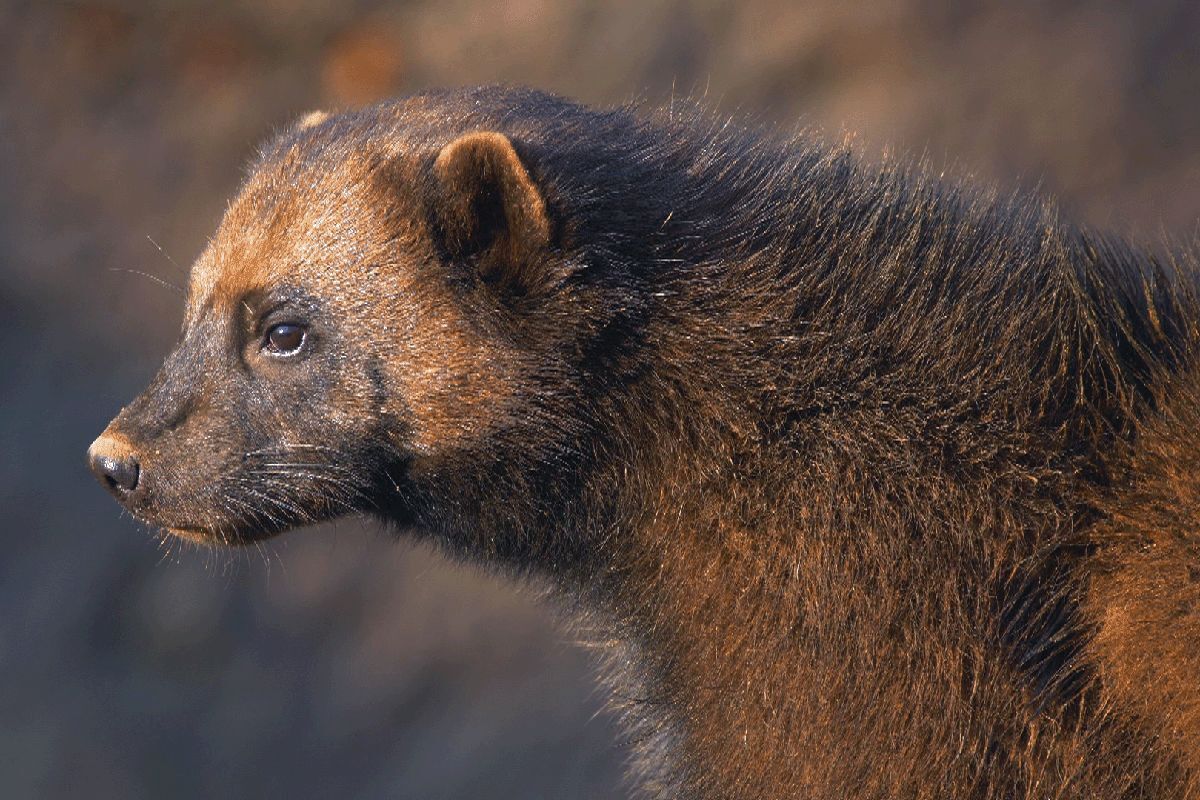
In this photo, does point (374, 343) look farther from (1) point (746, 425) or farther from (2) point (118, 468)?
(1) point (746, 425)

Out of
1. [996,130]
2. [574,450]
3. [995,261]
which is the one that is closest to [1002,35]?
[996,130]

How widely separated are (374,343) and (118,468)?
693mm

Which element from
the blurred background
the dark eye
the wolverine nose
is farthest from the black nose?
the blurred background

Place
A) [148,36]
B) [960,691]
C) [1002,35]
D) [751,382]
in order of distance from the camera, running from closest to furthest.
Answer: [960,691] < [751,382] < [1002,35] < [148,36]

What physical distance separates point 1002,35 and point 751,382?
436 centimetres

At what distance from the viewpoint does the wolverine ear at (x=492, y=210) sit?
3201 millimetres

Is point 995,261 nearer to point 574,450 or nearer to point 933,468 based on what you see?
point 933,468

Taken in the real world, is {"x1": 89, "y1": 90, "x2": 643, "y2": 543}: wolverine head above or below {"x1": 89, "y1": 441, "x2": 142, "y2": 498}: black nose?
above

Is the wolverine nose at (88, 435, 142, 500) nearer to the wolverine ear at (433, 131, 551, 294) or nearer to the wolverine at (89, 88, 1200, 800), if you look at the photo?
the wolverine at (89, 88, 1200, 800)

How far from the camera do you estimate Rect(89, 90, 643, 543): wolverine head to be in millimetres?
3262

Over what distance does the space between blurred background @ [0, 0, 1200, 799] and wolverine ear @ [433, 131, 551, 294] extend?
3.96m

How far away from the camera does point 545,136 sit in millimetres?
3395

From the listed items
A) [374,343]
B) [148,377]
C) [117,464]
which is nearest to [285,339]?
[374,343]

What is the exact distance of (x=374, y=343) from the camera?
11.0 feet
